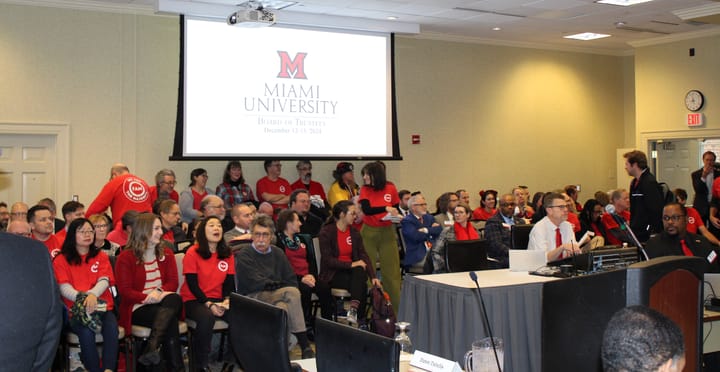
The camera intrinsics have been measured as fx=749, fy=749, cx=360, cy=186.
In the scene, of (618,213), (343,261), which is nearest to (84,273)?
(343,261)

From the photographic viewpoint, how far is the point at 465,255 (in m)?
5.77

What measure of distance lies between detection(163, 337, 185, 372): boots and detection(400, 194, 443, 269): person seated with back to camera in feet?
8.89

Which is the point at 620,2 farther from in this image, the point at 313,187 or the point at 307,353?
the point at 307,353

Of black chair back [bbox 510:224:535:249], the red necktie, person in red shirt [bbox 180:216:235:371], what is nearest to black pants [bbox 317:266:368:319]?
person in red shirt [bbox 180:216:235:371]

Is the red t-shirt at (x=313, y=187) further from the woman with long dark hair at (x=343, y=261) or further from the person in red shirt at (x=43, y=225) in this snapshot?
the person in red shirt at (x=43, y=225)

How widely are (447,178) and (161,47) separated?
447 centimetres

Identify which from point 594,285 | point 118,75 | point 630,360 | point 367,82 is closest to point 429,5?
point 367,82

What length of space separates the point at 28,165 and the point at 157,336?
4314 mm

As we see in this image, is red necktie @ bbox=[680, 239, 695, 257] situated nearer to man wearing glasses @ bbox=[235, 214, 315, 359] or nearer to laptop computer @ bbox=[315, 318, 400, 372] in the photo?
man wearing glasses @ bbox=[235, 214, 315, 359]

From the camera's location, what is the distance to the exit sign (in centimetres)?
1088

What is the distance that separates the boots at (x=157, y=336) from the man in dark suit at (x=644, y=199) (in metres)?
4.52

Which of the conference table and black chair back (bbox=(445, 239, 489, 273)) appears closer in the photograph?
the conference table

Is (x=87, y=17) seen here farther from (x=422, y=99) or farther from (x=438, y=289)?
(x=438, y=289)

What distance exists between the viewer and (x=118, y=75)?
8.60 meters
